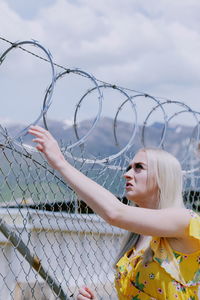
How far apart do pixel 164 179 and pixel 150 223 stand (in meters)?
0.34

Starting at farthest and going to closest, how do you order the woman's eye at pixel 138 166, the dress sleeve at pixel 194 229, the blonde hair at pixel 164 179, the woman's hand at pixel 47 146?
the woman's eye at pixel 138 166 → the blonde hair at pixel 164 179 → the dress sleeve at pixel 194 229 → the woman's hand at pixel 47 146

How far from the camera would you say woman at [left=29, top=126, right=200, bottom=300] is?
2422mm

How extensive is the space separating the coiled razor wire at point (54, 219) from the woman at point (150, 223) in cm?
70

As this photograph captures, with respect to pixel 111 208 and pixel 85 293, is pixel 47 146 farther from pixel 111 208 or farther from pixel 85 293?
pixel 85 293

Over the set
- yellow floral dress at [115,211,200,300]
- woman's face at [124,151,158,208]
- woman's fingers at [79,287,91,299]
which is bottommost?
woman's fingers at [79,287,91,299]

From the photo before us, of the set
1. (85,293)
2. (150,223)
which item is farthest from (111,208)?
(85,293)

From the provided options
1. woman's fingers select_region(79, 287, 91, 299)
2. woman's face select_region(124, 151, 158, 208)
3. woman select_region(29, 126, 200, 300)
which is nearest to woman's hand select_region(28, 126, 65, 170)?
woman select_region(29, 126, 200, 300)

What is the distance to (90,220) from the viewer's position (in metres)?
4.99

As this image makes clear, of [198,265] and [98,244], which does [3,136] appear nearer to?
[198,265]

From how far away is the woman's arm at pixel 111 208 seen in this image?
2393 mm

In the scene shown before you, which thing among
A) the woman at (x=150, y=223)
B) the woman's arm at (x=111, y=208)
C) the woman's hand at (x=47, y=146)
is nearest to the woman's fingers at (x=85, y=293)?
the woman at (x=150, y=223)

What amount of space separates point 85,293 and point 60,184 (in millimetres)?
1318

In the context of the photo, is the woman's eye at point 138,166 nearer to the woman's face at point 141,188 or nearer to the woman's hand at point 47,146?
the woman's face at point 141,188

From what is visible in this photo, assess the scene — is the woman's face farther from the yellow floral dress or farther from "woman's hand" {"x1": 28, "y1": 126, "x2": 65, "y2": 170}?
"woman's hand" {"x1": 28, "y1": 126, "x2": 65, "y2": 170}
